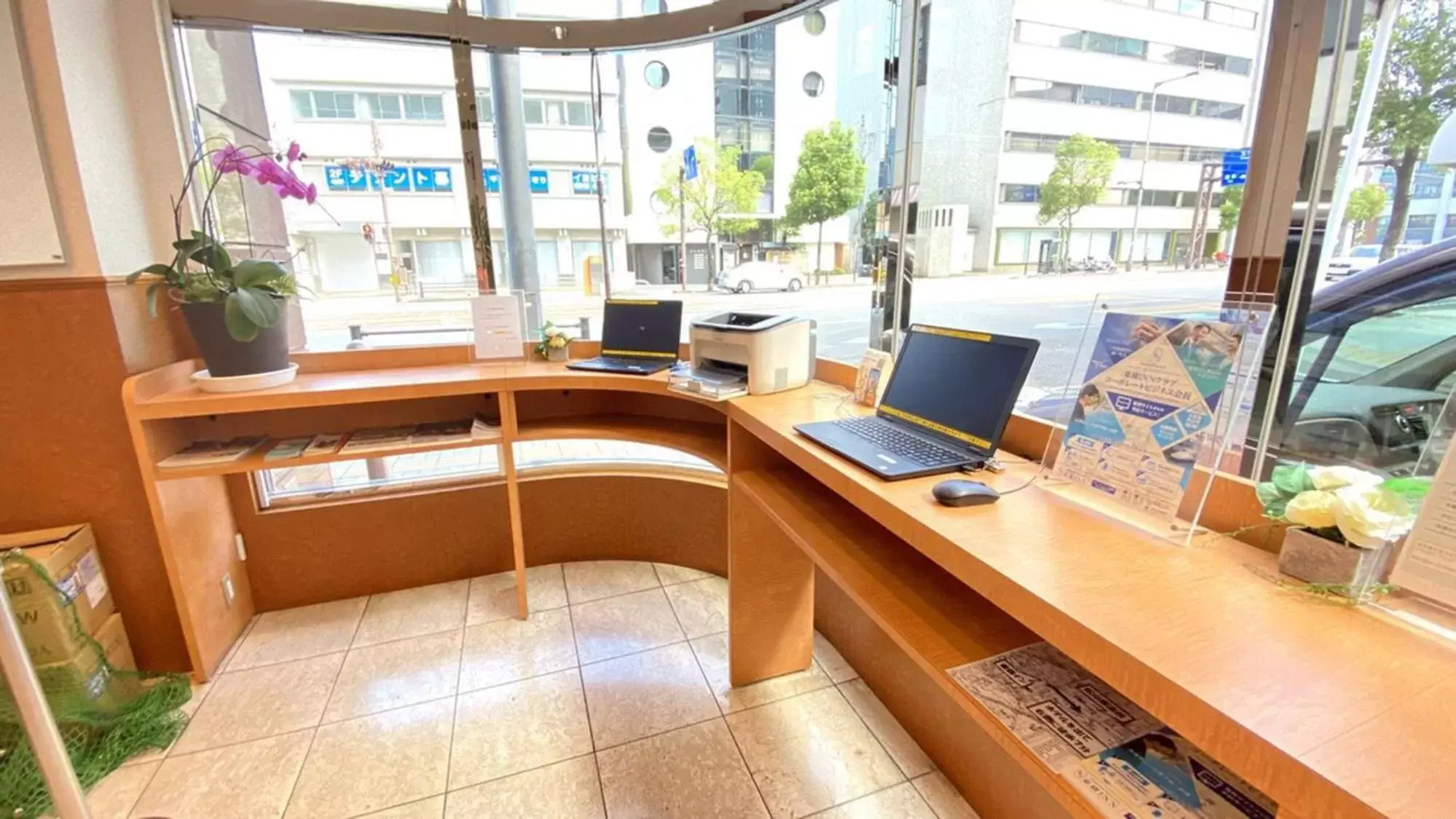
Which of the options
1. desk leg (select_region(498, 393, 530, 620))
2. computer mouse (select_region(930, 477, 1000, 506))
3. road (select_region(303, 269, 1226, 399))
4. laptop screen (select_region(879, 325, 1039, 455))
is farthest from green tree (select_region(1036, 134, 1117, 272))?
desk leg (select_region(498, 393, 530, 620))

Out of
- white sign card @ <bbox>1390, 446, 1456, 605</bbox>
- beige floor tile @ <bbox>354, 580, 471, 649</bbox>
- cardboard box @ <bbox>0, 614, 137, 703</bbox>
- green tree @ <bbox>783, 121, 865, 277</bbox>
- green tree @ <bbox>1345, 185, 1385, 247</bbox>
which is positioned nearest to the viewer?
white sign card @ <bbox>1390, 446, 1456, 605</bbox>

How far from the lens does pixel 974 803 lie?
152cm

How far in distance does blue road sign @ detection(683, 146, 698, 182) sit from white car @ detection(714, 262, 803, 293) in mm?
473

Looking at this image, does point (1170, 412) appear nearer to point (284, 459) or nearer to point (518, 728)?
point (518, 728)

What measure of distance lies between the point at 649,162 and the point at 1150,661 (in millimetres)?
2606

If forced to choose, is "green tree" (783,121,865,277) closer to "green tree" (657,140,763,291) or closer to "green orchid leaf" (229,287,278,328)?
"green tree" (657,140,763,291)

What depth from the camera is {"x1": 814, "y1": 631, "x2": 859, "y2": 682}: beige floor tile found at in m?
2.03

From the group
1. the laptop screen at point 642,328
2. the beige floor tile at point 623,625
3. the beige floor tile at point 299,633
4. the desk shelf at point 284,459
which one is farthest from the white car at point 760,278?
the beige floor tile at point 299,633

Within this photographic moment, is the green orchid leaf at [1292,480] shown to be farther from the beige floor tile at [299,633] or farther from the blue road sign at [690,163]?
the beige floor tile at [299,633]

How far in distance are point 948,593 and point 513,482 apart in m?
1.70

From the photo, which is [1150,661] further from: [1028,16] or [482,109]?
[482,109]

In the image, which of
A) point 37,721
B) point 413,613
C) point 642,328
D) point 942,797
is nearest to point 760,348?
point 642,328

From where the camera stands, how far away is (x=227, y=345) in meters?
1.89

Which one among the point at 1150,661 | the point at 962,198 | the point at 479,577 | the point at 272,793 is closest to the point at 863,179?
the point at 962,198
